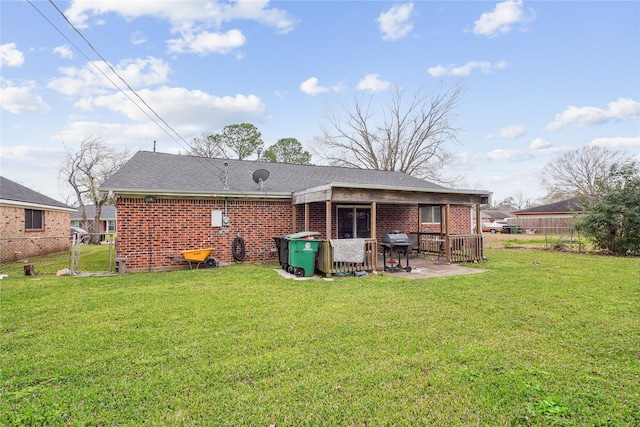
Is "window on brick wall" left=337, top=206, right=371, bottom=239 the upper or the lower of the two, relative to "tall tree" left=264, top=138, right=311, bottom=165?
lower

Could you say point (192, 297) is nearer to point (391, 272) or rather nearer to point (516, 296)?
point (391, 272)

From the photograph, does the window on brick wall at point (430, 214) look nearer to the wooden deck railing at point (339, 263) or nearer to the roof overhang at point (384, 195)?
the roof overhang at point (384, 195)

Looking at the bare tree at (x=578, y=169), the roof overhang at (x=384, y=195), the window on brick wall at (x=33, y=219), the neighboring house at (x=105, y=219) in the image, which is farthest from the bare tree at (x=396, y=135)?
the neighboring house at (x=105, y=219)

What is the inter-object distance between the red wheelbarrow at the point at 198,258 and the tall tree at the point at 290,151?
849 inches

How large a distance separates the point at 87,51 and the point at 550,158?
46.4 meters

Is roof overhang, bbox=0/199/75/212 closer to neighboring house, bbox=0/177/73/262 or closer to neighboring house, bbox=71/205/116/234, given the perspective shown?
neighboring house, bbox=0/177/73/262

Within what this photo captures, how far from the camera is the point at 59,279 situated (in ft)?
26.7

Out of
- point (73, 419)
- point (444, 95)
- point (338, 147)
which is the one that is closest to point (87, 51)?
point (73, 419)

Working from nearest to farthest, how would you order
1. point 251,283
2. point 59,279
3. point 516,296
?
point 516,296
point 251,283
point 59,279

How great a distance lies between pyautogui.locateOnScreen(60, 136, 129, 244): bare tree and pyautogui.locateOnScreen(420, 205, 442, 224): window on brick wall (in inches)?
964

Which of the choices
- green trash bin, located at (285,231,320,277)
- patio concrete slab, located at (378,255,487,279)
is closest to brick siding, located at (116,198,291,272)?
green trash bin, located at (285,231,320,277)

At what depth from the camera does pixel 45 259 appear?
43.3ft

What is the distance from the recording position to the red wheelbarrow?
9570mm

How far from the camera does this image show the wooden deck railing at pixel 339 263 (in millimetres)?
8508
